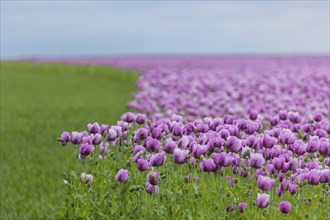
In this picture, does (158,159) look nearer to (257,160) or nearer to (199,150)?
(199,150)

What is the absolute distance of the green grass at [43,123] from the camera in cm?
742

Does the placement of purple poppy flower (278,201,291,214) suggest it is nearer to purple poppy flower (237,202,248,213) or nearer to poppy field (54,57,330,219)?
poppy field (54,57,330,219)

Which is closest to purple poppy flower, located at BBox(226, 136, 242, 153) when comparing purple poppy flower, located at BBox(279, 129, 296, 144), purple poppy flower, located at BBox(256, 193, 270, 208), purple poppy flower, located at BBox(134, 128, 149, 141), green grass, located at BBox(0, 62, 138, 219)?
purple poppy flower, located at BBox(279, 129, 296, 144)

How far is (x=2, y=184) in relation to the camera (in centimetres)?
806

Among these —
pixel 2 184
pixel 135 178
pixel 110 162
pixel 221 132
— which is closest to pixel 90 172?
pixel 110 162

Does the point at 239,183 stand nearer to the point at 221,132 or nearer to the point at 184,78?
the point at 221,132

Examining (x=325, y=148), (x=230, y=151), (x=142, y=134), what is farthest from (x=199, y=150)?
(x=325, y=148)

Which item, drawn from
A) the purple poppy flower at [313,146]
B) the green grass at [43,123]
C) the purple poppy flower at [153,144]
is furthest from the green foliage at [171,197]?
the green grass at [43,123]

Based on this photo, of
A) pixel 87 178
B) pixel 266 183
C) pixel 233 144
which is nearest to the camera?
pixel 266 183

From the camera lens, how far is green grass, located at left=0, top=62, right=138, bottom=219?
7422 millimetres

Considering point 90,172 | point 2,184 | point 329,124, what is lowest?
point 2,184

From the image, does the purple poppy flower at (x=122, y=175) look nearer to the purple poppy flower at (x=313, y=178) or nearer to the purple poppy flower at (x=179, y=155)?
the purple poppy flower at (x=179, y=155)

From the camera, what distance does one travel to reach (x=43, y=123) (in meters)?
12.3

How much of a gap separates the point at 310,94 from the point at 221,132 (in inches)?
227
